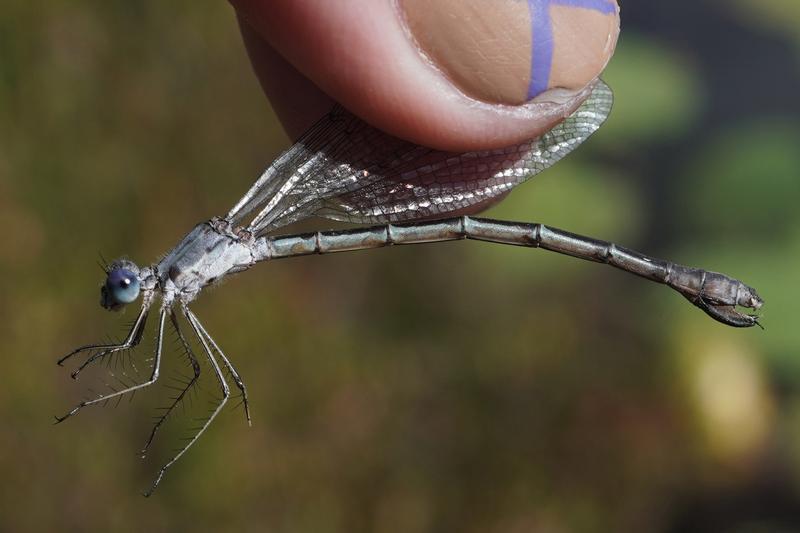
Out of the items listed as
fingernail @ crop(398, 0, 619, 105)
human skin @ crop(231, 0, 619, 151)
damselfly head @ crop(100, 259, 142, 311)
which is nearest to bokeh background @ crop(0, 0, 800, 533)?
damselfly head @ crop(100, 259, 142, 311)

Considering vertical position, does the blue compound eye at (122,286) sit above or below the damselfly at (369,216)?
below

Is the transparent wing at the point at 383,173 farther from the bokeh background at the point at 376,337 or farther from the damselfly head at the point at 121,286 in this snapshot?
the bokeh background at the point at 376,337

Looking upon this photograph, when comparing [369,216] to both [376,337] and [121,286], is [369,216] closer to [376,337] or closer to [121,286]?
[121,286]

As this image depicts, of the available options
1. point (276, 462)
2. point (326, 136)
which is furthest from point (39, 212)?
point (326, 136)

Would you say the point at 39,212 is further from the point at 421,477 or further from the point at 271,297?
the point at 421,477

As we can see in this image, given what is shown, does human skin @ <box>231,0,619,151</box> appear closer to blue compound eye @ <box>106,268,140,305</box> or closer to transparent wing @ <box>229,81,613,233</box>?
transparent wing @ <box>229,81,613,233</box>

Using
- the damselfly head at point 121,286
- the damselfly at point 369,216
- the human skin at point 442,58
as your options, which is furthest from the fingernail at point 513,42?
the damselfly head at point 121,286

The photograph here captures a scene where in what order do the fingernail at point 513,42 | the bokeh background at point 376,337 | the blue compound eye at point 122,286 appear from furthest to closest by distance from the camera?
the bokeh background at point 376,337, the blue compound eye at point 122,286, the fingernail at point 513,42
